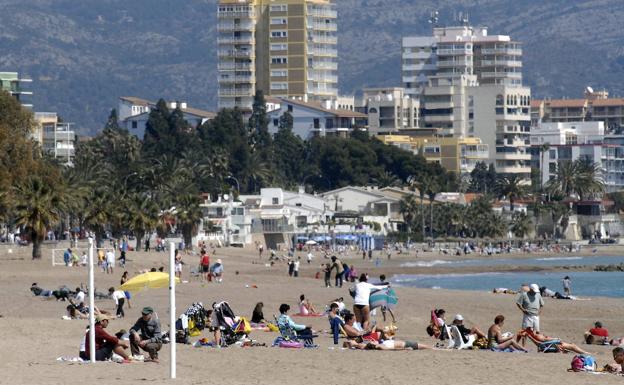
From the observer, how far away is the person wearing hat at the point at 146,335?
24.6 meters

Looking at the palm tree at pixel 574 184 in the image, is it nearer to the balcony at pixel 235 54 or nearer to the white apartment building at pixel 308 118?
the white apartment building at pixel 308 118

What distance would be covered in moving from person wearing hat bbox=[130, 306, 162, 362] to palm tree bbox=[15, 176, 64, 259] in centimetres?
3306

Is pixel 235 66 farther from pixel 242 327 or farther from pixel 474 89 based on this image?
pixel 242 327

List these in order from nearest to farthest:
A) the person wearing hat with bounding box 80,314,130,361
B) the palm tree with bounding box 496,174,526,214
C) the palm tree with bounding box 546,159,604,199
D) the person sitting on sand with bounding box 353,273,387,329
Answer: the person wearing hat with bounding box 80,314,130,361, the person sitting on sand with bounding box 353,273,387,329, the palm tree with bounding box 496,174,526,214, the palm tree with bounding box 546,159,604,199

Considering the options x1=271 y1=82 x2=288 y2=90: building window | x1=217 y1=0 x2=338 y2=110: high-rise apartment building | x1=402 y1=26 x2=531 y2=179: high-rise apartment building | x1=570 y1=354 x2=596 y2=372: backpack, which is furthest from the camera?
x1=271 y1=82 x2=288 y2=90: building window

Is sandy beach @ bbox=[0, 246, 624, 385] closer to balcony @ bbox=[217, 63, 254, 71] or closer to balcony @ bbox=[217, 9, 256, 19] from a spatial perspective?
balcony @ bbox=[217, 9, 256, 19]

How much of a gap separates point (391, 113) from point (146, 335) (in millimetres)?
151900

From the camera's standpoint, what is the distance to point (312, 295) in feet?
147

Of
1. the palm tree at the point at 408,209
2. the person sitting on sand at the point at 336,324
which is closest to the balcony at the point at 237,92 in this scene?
the palm tree at the point at 408,209

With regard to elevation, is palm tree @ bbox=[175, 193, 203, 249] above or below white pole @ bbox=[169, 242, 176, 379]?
above

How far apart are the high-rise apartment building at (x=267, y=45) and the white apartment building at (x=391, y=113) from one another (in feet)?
27.4

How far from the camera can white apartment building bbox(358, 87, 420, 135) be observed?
575ft

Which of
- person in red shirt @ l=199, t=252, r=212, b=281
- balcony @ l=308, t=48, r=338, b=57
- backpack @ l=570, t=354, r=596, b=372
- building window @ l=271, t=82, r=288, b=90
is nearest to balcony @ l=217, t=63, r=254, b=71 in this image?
building window @ l=271, t=82, r=288, b=90

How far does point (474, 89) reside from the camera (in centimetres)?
17375
